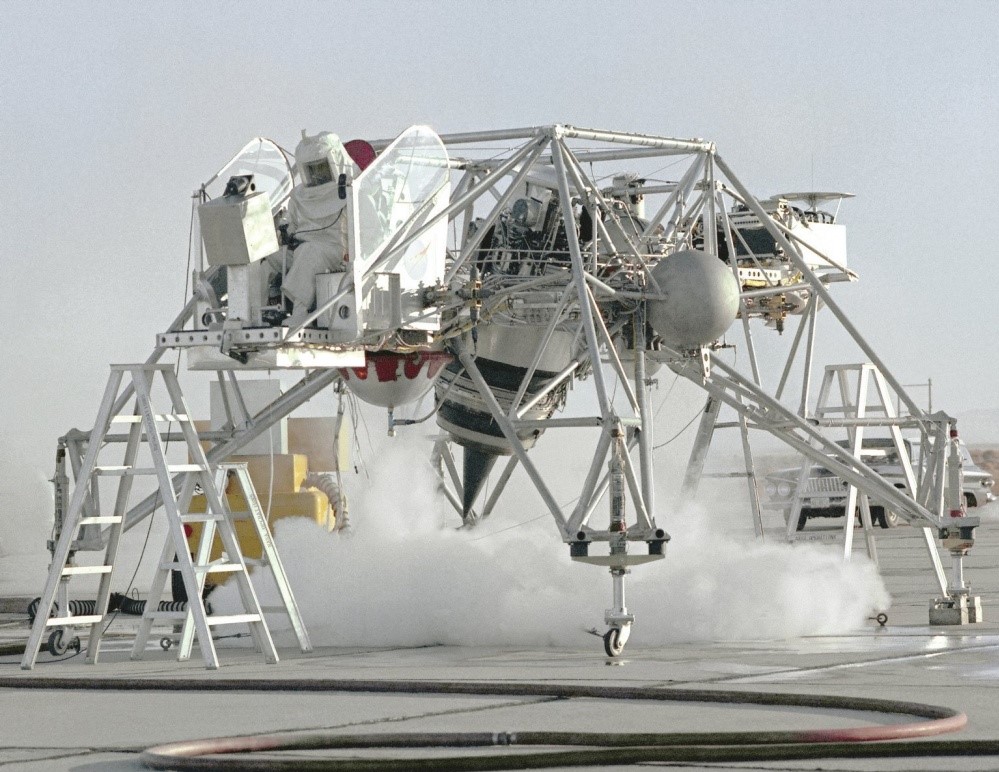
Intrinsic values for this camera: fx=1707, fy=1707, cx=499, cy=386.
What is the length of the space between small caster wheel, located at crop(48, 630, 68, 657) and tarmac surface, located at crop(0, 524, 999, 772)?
0.48 ft

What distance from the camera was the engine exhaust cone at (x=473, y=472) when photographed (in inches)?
864

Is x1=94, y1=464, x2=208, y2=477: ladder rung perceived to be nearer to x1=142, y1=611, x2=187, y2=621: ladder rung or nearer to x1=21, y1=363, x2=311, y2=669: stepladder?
x1=21, y1=363, x2=311, y2=669: stepladder

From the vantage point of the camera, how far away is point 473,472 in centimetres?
2223

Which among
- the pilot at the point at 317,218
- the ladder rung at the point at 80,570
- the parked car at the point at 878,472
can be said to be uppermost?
the pilot at the point at 317,218

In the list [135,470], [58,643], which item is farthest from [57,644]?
[135,470]

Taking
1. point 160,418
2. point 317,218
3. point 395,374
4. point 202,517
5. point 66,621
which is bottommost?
point 66,621

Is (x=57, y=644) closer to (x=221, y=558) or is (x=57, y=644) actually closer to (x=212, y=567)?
(x=221, y=558)

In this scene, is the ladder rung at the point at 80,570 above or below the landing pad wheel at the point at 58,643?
above

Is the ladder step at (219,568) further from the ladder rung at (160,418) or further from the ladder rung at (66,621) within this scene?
the ladder rung at (160,418)

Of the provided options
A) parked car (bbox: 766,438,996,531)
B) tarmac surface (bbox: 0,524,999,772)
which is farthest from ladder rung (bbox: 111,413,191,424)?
parked car (bbox: 766,438,996,531)

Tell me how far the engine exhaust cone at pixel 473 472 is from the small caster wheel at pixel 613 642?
20.0 feet

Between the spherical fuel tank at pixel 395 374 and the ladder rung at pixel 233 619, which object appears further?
the spherical fuel tank at pixel 395 374

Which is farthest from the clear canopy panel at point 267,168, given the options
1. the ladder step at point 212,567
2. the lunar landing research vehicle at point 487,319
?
the ladder step at point 212,567

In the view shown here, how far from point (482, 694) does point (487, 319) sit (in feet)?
22.2
